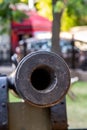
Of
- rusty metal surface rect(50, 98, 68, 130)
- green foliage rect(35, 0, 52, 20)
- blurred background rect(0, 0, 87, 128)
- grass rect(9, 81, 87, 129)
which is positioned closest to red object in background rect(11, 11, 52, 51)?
blurred background rect(0, 0, 87, 128)

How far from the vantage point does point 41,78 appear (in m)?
3.62

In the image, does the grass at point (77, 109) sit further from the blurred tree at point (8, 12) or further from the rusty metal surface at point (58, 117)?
the rusty metal surface at point (58, 117)

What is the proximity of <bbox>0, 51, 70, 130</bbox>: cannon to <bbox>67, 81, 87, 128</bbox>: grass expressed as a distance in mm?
4969

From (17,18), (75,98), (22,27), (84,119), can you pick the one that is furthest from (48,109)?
(22,27)

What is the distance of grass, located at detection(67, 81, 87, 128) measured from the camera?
9177 mm

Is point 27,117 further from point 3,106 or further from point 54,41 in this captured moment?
point 54,41

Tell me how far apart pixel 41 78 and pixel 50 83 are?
0.17 meters

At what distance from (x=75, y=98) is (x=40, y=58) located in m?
9.36

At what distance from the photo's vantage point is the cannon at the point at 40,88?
332 centimetres

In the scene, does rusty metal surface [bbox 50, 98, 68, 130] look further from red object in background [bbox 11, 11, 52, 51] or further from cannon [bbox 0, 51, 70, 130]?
red object in background [bbox 11, 11, 52, 51]

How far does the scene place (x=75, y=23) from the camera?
41812mm

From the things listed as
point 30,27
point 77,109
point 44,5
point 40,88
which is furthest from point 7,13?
point 30,27

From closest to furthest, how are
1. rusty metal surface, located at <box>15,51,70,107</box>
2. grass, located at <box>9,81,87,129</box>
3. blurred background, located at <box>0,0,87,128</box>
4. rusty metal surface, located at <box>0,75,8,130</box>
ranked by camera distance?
rusty metal surface, located at <box>15,51,70,107</box> → rusty metal surface, located at <box>0,75,8,130</box> → grass, located at <box>9,81,87,129</box> → blurred background, located at <box>0,0,87,128</box>

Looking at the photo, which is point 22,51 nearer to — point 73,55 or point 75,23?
point 73,55
